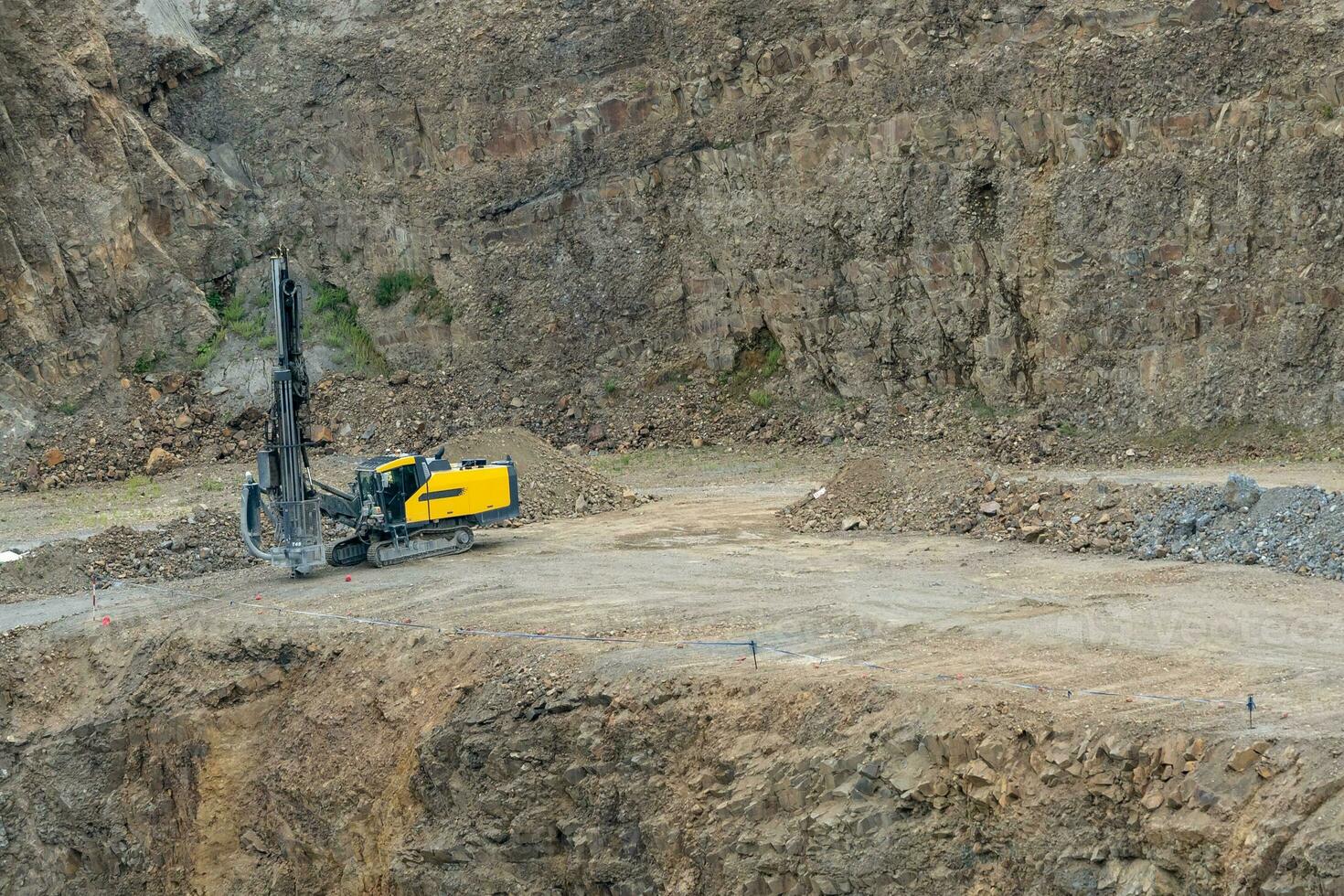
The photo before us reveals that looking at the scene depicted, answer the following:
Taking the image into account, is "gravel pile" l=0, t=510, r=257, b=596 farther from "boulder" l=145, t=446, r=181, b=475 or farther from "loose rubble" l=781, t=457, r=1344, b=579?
"boulder" l=145, t=446, r=181, b=475

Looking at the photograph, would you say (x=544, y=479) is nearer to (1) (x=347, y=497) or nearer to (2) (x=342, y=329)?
(1) (x=347, y=497)

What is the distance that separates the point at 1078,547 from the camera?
1702 cm

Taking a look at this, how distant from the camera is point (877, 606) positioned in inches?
575

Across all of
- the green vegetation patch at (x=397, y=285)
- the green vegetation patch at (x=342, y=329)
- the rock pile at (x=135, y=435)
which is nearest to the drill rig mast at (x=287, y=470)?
the rock pile at (x=135, y=435)

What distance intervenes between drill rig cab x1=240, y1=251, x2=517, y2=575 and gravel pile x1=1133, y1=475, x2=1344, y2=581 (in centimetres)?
853

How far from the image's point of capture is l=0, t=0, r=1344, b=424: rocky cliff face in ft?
81.4

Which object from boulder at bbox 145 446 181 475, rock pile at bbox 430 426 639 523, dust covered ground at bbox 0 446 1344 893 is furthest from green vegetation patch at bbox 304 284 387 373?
dust covered ground at bbox 0 446 1344 893

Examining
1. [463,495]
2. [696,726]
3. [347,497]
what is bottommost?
[696,726]

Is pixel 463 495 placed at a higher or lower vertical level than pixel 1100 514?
higher

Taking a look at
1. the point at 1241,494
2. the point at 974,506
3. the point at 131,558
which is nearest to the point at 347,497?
the point at 131,558

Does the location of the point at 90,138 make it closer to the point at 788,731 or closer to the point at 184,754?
the point at 184,754

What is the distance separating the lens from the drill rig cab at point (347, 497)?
17.6m

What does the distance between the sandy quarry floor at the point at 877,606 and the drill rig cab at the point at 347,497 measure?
1.28ft

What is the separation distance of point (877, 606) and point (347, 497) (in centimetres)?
763
